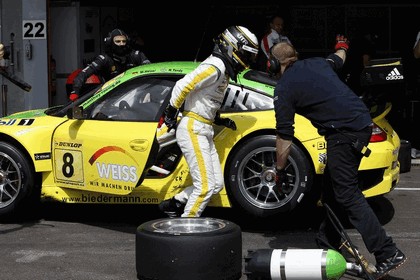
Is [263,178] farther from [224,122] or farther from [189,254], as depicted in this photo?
[189,254]

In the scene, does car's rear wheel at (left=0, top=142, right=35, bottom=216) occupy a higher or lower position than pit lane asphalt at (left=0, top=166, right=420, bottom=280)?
higher

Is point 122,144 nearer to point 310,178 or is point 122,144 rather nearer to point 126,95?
point 126,95

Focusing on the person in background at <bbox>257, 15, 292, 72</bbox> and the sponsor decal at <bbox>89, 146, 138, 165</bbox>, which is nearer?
the sponsor decal at <bbox>89, 146, 138, 165</bbox>

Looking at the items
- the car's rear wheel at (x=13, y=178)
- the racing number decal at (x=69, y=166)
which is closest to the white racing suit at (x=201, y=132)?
the racing number decal at (x=69, y=166)

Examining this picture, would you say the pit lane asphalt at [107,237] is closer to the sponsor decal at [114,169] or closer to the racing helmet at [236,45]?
the sponsor decal at [114,169]

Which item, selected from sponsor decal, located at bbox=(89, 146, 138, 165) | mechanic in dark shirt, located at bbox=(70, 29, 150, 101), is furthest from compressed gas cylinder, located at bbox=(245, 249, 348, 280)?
mechanic in dark shirt, located at bbox=(70, 29, 150, 101)

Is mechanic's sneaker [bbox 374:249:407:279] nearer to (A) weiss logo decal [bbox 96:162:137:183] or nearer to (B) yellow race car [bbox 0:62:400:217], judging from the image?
(B) yellow race car [bbox 0:62:400:217]

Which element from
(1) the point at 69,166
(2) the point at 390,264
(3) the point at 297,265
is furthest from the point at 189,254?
(1) the point at 69,166

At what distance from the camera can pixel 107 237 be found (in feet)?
28.3

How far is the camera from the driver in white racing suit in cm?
810

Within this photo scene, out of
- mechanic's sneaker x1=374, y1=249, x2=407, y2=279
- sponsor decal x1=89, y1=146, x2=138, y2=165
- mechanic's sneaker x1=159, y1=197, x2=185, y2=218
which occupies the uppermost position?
sponsor decal x1=89, y1=146, x2=138, y2=165

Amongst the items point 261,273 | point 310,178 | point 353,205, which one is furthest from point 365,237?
point 310,178

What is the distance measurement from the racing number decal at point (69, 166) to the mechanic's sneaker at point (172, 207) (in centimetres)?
82

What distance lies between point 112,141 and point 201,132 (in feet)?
3.16
